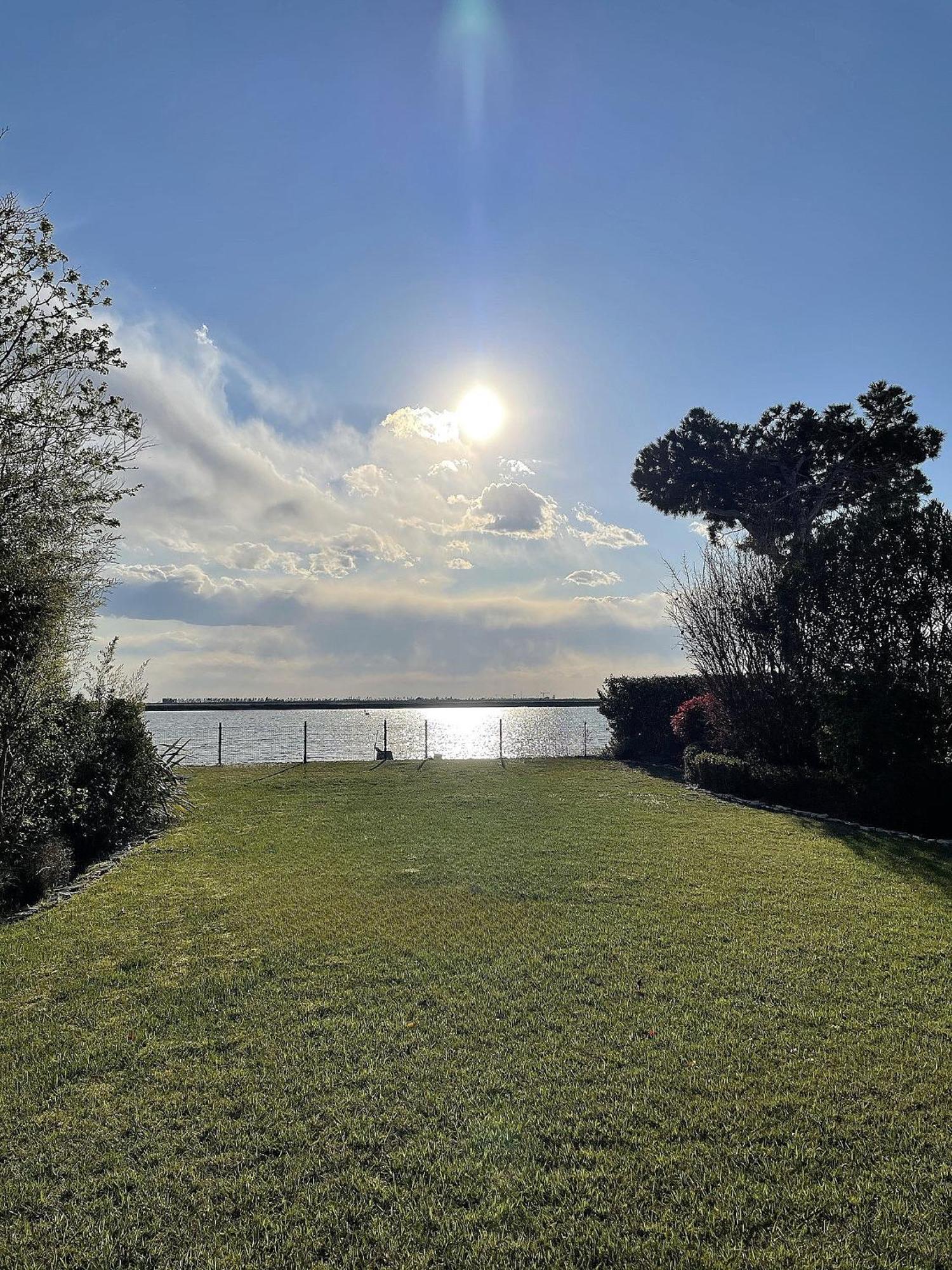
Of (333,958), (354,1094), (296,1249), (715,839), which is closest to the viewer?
(296,1249)

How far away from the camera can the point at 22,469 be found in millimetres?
8164

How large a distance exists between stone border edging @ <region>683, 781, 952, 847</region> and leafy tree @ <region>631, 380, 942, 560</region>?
10255mm

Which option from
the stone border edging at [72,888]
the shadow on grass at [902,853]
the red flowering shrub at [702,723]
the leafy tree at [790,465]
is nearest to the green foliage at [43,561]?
the stone border edging at [72,888]

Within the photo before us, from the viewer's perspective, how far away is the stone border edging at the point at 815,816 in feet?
36.7

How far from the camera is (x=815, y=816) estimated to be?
13.2 metres

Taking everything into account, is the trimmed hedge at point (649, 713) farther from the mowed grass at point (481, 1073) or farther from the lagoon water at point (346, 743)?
the mowed grass at point (481, 1073)

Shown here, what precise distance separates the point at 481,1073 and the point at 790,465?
89.1 feet

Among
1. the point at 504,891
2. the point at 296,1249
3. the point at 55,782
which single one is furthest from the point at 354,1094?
the point at 55,782

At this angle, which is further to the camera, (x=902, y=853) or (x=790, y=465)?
(x=790, y=465)

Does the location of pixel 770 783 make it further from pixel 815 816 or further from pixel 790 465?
pixel 790 465

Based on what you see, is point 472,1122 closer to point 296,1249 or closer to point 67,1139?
point 296,1249

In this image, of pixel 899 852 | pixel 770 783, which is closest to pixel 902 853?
pixel 899 852

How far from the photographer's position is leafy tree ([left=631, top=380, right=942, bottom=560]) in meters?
24.7

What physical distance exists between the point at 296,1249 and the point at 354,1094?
1064 mm
